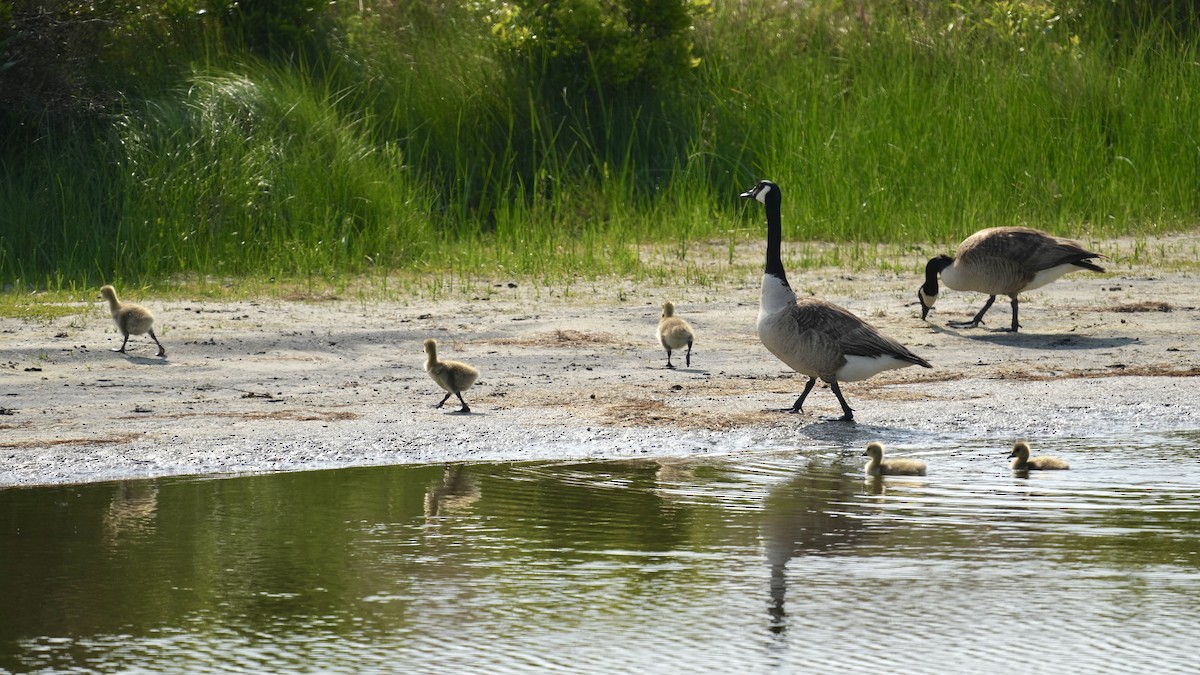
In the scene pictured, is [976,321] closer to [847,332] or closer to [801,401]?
[801,401]

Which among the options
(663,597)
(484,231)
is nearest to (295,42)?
(484,231)

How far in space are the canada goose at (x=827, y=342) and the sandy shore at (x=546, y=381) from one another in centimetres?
36

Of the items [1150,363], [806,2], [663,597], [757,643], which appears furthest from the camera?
[806,2]

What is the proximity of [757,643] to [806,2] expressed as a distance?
18.2 meters

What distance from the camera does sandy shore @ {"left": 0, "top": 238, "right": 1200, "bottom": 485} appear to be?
9539 millimetres

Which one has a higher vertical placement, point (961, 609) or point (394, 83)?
point (394, 83)

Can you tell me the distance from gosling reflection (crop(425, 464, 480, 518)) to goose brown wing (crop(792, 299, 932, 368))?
2.31 m

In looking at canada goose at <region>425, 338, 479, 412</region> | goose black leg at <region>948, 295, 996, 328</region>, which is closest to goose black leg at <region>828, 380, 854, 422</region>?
canada goose at <region>425, 338, 479, 412</region>

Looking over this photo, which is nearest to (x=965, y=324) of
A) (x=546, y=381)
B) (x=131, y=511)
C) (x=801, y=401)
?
(x=801, y=401)

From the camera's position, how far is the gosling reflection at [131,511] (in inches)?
296

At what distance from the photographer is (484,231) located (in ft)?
61.2

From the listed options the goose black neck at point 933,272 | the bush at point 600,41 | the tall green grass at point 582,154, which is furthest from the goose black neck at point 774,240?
the bush at point 600,41

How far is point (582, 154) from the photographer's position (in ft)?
64.3

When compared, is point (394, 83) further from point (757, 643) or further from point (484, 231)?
point (757, 643)
